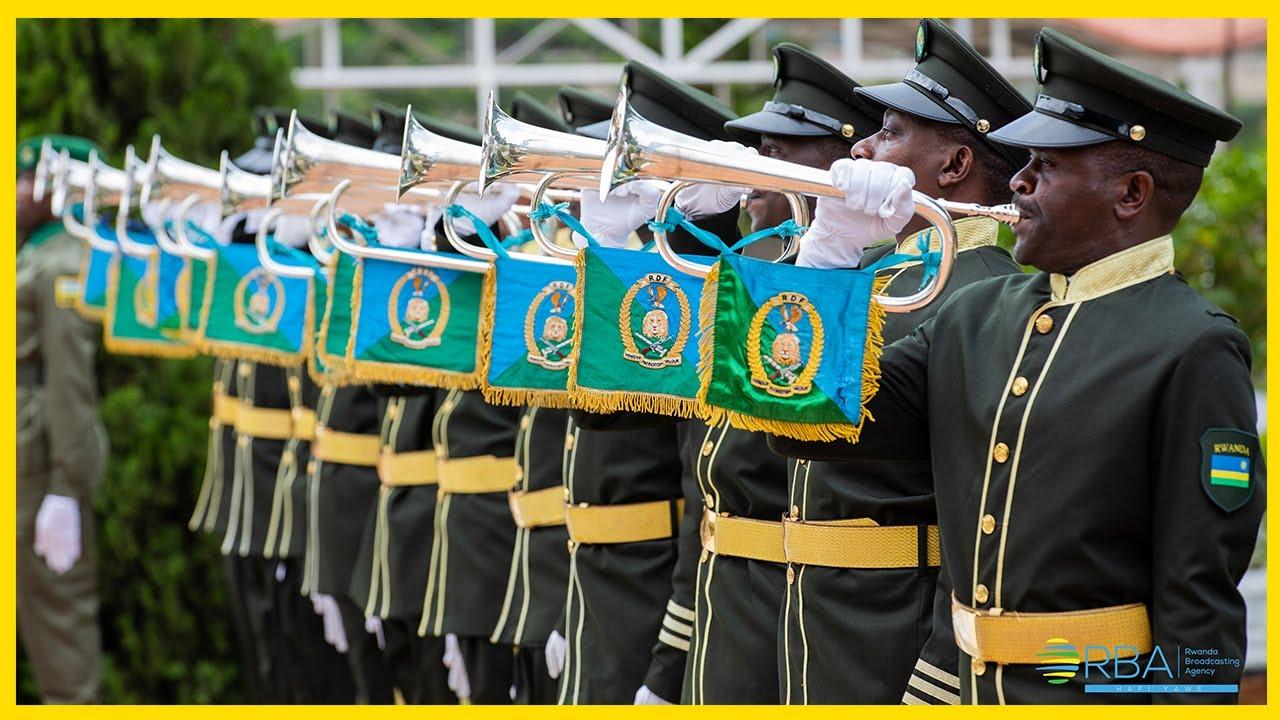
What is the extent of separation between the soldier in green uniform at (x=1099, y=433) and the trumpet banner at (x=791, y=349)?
0.14 m

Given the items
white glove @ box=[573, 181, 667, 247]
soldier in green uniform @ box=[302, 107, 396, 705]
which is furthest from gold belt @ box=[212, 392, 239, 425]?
white glove @ box=[573, 181, 667, 247]

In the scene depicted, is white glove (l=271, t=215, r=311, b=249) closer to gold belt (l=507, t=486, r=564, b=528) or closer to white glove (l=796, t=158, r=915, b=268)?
gold belt (l=507, t=486, r=564, b=528)

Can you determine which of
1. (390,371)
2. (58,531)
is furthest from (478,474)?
(58,531)

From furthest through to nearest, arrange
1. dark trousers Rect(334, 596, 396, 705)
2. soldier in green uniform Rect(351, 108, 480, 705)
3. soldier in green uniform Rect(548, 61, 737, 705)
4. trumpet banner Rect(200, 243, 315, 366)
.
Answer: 1. dark trousers Rect(334, 596, 396, 705)
2. trumpet banner Rect(200, 243, 315, 366)
3. soldier in green uniform Rect(351, 108, 480, 705)
4. soldier in green uniform Rect(548, 61, 737, 705)

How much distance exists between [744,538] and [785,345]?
1.13 metres

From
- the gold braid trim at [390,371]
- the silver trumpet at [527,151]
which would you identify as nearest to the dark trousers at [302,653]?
the gold braid trim at [390,371]

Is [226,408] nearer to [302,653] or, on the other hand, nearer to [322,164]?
[302,653]

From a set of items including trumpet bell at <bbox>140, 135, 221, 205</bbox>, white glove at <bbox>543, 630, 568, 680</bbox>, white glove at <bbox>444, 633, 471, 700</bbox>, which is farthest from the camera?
trumpet bell at <bbox>140, 135, 221, 205</bbox>

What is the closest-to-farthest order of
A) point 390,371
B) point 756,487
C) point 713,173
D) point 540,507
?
1. point 713,173
2. point 756,487
3. point 390,371
4. point 540,507

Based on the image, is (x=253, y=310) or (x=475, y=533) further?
(x=253, y=310)

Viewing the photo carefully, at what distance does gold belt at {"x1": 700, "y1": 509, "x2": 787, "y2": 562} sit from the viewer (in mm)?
4160

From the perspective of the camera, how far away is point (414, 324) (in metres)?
5.11

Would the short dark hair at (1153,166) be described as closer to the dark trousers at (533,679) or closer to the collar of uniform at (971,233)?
the collar of uniform at (971,233)

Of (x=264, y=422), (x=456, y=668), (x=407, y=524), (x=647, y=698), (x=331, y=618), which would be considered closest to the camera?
(x=647, y=698)
